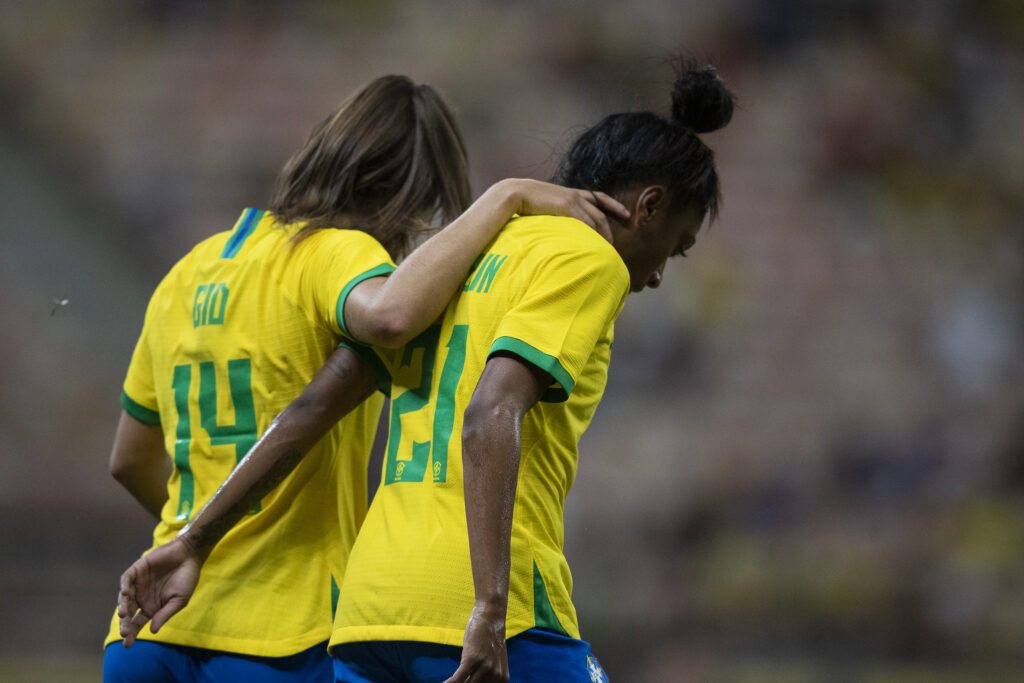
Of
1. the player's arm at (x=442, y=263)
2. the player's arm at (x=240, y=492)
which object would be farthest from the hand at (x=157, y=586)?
the player's arm at (x=442, y=263)

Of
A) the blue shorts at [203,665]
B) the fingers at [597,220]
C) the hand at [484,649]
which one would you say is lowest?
the blue shorts at [203,665]

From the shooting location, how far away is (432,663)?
120 centimetres

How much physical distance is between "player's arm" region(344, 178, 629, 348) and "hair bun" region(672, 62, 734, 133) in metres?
0.23

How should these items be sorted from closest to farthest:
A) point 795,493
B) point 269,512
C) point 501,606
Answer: point 501,606 → point 269,512 → point 795,493

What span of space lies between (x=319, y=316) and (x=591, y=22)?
14.9ft

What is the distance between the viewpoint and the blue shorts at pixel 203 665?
1.52 meters

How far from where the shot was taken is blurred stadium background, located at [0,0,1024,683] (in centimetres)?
504

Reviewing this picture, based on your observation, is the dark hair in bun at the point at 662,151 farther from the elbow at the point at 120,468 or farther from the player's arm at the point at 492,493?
the elbow at the point at 120,468

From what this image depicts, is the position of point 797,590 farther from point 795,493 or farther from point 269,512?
point 269,512

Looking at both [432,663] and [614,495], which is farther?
[614,495]

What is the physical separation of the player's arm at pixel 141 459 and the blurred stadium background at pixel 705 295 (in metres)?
3.27

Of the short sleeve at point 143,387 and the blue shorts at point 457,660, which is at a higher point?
the short sleeve at point 143,387

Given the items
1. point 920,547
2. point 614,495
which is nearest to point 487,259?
point 614,495

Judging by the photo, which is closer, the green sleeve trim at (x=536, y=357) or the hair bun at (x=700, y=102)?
the green sleeve trim at (x=536, y=357)
